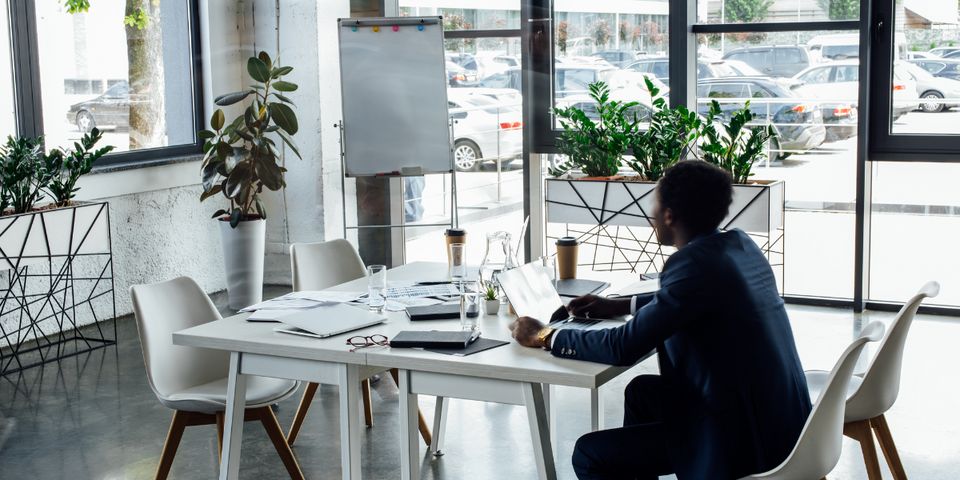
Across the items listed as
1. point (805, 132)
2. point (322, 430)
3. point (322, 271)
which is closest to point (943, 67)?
point (805, 132)

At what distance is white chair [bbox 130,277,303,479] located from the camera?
10.8 ft

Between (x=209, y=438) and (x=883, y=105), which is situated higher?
(x=883, y=105)

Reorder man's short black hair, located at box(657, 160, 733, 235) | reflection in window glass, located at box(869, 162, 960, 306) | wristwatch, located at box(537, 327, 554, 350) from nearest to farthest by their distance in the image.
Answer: man's short black hair, located at box(657, 160, 733, 235)
wristwatch, located at box(537, 327, 554, 350)
reflection in window glass, located at box(869, 162, 960, 306)

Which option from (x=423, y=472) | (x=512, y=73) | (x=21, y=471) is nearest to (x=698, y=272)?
(x=423, y=472)

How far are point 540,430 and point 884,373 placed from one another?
3.33 feet

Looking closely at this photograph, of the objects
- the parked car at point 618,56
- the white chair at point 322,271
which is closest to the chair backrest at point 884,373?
the white chair at point 322,271

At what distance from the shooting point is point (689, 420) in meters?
2.52

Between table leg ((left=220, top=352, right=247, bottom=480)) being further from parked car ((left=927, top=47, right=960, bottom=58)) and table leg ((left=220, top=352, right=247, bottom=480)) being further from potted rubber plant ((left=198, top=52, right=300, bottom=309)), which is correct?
parked car ((left=927, top=47, right=960, bottom=58))

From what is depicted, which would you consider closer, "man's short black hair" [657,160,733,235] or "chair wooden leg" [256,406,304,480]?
"man's short black hair" [657,160,733,235]

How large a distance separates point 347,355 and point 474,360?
37 cm

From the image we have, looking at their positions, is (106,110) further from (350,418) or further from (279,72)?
(350,418)

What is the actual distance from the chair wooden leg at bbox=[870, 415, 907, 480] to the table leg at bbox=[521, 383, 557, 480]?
1031mm

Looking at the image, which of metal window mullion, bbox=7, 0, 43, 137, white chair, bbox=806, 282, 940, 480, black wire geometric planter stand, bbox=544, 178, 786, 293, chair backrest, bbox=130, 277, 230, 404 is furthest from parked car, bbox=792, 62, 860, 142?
metal window mullion, bbox=7, 0, 43, 137

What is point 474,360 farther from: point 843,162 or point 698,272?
point 843,162
